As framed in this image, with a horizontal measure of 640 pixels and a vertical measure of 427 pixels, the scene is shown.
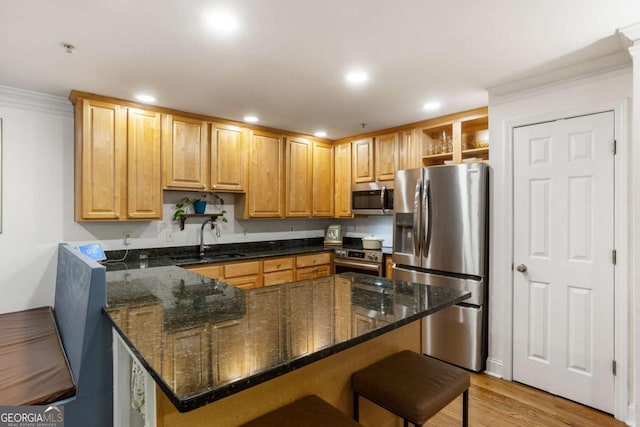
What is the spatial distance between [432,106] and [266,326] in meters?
2.83

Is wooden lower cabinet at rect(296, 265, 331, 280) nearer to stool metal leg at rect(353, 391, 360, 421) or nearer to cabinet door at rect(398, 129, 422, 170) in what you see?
cabinet door at rect(398, 129, 422, 170)

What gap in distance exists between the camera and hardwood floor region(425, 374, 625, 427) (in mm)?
2256

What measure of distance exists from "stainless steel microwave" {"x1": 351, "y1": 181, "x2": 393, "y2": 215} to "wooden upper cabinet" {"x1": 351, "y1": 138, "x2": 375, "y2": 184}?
94 mm

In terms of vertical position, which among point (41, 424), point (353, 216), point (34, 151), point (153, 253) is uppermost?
point (34, 151)

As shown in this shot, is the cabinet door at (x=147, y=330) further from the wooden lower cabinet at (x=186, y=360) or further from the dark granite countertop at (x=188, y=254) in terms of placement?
the dark granite countertop at (x=188, y=254)

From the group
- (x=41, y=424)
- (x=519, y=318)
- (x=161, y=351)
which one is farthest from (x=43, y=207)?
(x=519, y=318)

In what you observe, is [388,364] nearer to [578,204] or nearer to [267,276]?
[578,204]

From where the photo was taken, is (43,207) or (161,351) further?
(43,207)

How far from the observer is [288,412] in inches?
46.6

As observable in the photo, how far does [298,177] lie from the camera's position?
4461 mm

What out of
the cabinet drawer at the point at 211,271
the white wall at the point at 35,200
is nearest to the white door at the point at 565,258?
the cabinet drawer at the point at 211,271

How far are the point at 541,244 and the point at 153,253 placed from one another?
3.60 metres

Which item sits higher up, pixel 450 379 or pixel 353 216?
pixel 353 216

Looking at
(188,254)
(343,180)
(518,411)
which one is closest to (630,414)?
(518,411)
